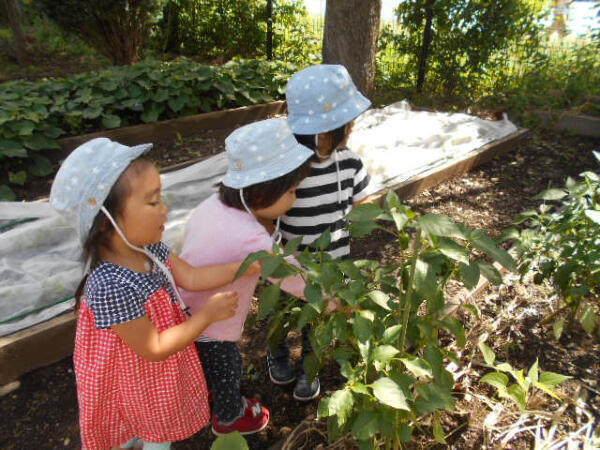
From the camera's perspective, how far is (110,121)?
4473 mm

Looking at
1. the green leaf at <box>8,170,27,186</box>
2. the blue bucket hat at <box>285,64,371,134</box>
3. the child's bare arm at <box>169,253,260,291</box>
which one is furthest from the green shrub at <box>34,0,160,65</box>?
the child's bare arm at <box>169,253,260,291</box>

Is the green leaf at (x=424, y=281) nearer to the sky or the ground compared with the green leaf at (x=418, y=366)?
nearer to the sky

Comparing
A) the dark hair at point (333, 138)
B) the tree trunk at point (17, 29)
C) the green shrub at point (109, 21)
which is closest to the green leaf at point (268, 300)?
the dark hair at point (333, 138)

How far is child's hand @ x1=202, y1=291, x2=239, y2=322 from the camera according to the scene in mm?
1374

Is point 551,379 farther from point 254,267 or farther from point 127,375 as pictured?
point 127,375

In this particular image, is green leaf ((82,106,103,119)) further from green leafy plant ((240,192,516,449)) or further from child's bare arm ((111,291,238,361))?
green leafy plant ((240,192,516,449))

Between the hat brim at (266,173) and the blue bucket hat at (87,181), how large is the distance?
0.38 meters

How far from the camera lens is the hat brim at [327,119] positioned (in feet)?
5.90

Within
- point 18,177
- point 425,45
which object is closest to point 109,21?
point 18,177

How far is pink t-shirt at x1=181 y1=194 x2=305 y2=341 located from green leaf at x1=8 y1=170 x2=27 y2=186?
2911mm

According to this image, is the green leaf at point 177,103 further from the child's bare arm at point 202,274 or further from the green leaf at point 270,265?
the green leaf at point 270,265

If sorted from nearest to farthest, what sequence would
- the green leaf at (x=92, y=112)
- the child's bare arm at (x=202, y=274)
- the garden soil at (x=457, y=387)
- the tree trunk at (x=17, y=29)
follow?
1. the child's bare arm at (x=202, y=274)
2. the garden soil at (x=457, y=387)
3. the green leaf at (x=92, y=112)
4. the tree trunk at (x=17, y=29)

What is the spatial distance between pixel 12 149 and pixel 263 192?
319cm

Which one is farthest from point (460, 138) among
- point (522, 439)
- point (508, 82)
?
point (522, 439)
